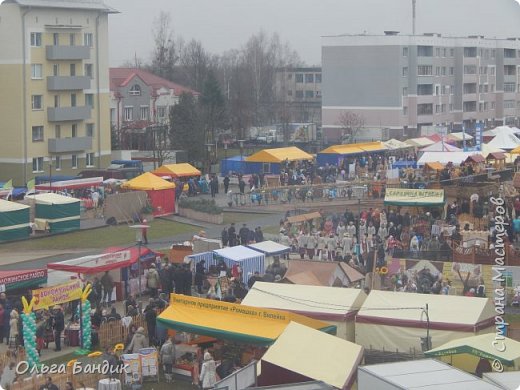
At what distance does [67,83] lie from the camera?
3388 centimetres

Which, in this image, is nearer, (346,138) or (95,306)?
(95,306)

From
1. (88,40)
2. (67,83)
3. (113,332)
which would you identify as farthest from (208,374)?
(88,40)

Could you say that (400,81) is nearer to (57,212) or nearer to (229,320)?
(57,212)

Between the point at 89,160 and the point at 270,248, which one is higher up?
the point at 89,160

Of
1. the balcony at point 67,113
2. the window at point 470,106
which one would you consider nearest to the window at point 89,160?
the balcony at point 67,113

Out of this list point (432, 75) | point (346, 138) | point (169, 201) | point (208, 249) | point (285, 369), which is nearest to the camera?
point (285, 369)

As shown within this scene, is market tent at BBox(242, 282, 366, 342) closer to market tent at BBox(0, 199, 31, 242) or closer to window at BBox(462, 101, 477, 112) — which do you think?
market tent at BBox(0, 199, 31, 242)

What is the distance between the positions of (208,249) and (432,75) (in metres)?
39.3

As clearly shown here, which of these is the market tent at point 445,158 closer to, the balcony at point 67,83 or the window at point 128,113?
the balcony at point 67,83

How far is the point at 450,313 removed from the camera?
1205 cm

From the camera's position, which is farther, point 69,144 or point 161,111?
point 161,111

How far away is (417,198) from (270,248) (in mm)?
4702

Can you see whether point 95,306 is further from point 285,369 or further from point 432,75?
point 432,75

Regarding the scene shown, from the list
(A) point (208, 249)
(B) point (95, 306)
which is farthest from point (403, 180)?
(B) point (95, 306)
